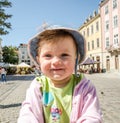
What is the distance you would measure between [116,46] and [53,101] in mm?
46368

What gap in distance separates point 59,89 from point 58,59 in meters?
0.24

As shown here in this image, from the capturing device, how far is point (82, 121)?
1.88 m

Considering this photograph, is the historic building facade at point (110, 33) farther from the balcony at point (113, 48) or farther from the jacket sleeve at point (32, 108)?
the jacket sleeve at point (32, 108)

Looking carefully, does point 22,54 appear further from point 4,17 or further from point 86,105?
point 86,105

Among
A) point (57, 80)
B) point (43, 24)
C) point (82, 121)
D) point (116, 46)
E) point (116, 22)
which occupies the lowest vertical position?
point (82, 121)

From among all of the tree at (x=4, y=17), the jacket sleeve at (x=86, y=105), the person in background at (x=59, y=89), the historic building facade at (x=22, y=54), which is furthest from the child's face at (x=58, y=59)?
the historic building facade at (x=22, y=54)

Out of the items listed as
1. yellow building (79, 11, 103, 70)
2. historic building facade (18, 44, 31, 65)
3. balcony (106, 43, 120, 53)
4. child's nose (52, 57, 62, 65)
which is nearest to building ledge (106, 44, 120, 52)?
balcony (106, 43, 120, 53)

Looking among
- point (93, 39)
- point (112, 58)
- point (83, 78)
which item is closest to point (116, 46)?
point (112, 58)

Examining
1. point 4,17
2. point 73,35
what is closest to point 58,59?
point 73,35

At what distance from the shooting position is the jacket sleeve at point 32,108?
1.92 metres

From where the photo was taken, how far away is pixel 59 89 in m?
2.09

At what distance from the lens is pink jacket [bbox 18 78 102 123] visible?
1893 mm

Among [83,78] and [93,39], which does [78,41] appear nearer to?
[83,78]

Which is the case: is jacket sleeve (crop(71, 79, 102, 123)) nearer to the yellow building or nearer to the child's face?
the child's face
